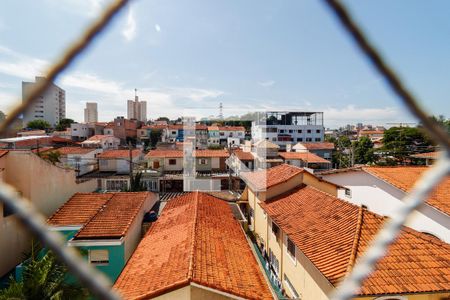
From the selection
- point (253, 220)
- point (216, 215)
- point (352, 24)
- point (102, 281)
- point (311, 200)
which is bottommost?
point (253, 220)

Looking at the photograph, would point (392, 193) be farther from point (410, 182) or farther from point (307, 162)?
point (307, 162)

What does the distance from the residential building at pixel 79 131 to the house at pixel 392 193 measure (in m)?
43.1

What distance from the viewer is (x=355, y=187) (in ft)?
39.8

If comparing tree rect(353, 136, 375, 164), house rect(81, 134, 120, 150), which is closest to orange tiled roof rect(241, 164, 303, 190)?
house rect(81, 134, 120, 150)

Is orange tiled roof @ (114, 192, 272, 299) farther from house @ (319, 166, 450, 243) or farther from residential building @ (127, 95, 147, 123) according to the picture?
residential building @ (127, 95, 147, 123)

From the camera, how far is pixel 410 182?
1008 centimetres

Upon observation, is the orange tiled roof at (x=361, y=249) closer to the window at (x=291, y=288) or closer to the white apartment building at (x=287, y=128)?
the window at (x=291, y=288)

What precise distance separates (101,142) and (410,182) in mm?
35300

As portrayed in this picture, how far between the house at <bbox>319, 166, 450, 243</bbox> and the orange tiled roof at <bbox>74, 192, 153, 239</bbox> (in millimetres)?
8175

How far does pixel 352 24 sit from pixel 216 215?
37.3 ft

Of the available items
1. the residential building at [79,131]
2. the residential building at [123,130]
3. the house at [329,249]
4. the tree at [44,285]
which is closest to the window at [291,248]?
the house at [329,249]

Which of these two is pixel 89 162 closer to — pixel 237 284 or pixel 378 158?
pixel 237 284

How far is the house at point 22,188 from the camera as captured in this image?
1038 centimetres

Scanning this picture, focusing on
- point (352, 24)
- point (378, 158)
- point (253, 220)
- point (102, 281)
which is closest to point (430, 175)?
point (352, 24)
